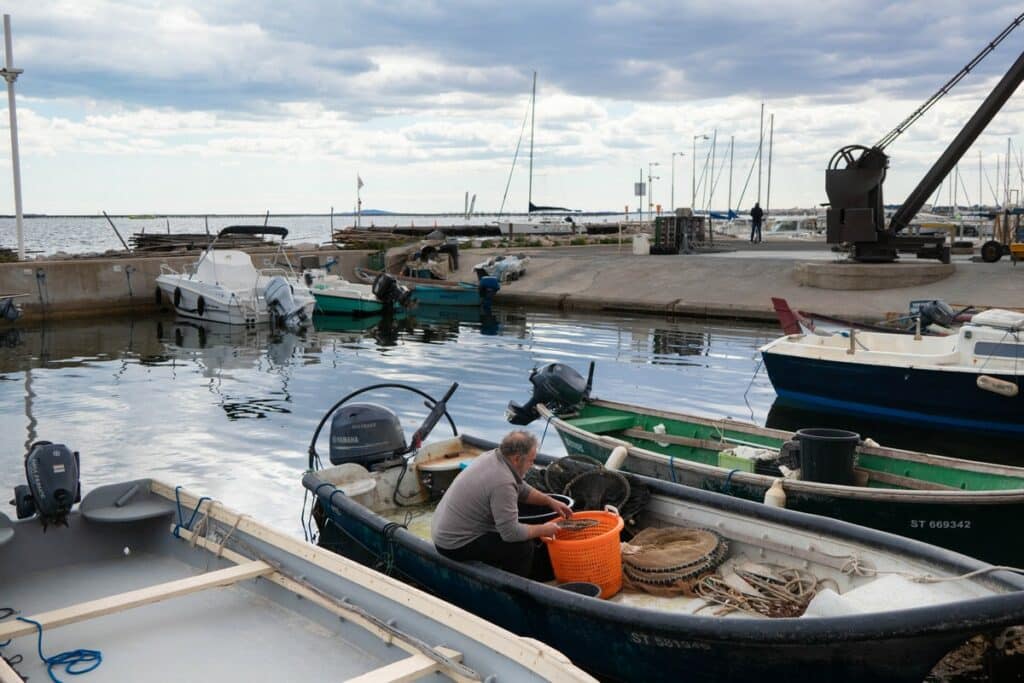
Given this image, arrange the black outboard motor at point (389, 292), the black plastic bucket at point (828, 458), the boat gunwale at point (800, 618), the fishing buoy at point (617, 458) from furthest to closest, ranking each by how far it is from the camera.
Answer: the black outboard motor at point (389, 292) < the fishing buoy at point (617, 458) < the black plastic bucket at point (828, 458) < the boat gunwale at point (800, 618)

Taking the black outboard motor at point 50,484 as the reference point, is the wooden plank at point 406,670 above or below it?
below

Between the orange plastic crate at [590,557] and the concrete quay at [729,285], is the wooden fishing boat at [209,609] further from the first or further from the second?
the concrete quay at [729,285]

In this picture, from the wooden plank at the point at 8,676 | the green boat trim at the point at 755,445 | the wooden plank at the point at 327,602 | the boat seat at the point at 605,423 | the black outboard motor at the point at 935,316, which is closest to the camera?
the wooden plank at the point at 8,676

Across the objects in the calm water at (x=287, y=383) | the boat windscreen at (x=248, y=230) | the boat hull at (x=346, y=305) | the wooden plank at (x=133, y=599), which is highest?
the boat windscreen at (x=248, y=230)

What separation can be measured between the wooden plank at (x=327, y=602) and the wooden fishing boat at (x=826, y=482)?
4612 mm

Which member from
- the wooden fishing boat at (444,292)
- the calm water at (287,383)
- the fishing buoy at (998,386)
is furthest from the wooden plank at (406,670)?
the wooden fishing boat at (444,292)

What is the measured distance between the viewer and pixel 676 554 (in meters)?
7.62

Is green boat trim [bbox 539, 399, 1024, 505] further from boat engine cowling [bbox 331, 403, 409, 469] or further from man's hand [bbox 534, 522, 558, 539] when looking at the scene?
man's hand [bbox 534, 522, 558, 539]

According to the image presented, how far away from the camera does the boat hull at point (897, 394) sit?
14.7 metres

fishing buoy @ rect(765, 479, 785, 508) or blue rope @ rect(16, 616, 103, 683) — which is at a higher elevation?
fishing buoy @ rect(765, 479, 785, 508)

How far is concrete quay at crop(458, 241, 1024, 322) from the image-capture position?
89.3 feet

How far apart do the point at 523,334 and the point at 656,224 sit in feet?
50.8

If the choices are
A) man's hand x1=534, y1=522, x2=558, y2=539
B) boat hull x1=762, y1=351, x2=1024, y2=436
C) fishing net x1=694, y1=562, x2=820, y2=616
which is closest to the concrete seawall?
boat hull x1=762, y1=351, x2=1024, y2=436

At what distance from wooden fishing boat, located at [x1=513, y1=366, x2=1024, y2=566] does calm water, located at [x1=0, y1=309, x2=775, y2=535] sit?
2.05 meters
